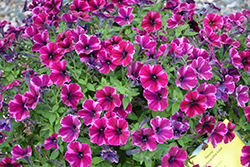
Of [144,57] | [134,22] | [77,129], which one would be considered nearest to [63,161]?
[77,129]

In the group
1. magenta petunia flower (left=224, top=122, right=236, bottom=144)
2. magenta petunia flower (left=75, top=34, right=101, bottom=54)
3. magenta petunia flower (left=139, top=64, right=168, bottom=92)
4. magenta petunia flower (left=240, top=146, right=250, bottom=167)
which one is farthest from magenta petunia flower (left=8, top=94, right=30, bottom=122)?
magenta petunia flower (left=240, top=146, right=250, bottom=167)

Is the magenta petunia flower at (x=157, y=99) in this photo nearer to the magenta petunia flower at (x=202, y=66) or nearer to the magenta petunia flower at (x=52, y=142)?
the magenta petunia flower at (x=202, y=66)

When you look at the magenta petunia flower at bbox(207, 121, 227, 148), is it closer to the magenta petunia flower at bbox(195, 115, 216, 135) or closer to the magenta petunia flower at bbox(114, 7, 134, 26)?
the magenta petunia flower at bbox(195, 115, 216, 135)

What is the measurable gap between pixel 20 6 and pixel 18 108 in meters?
4.53

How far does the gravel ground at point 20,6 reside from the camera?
486 centimetres

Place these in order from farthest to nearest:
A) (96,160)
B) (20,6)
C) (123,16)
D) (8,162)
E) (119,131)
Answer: (20,6) < (123,16) < (8,162) < (96,160) < (119,131)

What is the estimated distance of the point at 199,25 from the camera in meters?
1.76

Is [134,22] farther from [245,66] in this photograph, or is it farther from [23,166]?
[23,166]

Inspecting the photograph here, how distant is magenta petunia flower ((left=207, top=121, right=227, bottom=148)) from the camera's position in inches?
55.6

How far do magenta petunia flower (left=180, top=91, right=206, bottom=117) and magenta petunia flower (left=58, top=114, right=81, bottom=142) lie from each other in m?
0.58

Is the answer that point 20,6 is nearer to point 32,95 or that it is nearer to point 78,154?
point 32,95

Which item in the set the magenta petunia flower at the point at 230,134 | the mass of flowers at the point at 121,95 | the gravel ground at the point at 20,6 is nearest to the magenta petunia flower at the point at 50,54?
the mass of flowers at the point at 121,95

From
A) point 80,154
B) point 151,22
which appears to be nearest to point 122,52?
point 151,22

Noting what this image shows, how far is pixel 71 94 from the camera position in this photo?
1.36 m
